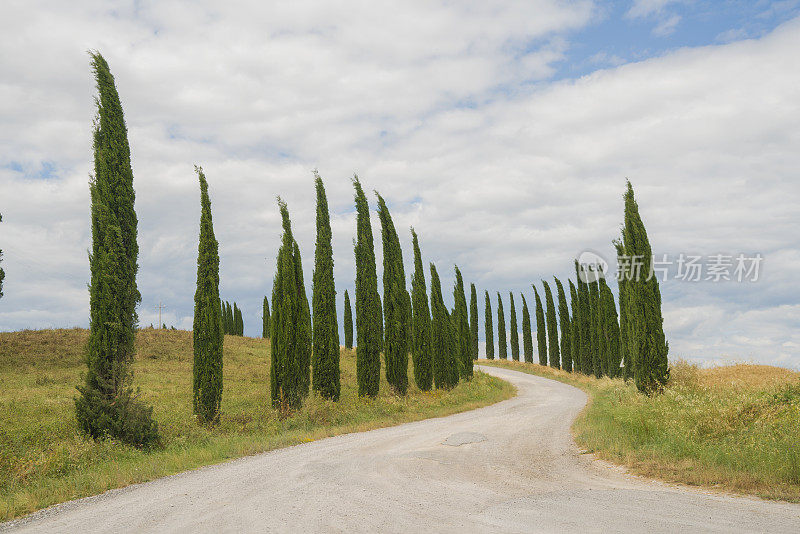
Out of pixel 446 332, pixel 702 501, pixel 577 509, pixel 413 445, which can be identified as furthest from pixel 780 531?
pixel 446 332

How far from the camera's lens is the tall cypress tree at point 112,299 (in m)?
13.5

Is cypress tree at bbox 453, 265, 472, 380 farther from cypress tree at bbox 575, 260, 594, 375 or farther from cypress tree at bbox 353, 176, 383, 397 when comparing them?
cypress tree at bbox 575, 260, 594, 375

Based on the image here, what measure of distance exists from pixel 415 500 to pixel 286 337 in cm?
1535

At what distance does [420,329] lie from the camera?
1204 inches

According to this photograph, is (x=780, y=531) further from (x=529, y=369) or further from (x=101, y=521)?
(x=529, y=369)

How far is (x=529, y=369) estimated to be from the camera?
53.5m

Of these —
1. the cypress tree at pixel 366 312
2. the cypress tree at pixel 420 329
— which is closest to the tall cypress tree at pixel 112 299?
the cypress tree at pixel 366 312

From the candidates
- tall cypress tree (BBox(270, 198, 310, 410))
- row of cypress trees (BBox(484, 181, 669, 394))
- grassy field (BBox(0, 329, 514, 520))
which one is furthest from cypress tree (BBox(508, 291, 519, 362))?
tall cypress tree (BBox(270, 198, 310, 410))

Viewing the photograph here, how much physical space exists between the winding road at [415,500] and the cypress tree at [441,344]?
1998 centimetres

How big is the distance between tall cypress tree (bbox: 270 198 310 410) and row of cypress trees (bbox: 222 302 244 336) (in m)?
41.6

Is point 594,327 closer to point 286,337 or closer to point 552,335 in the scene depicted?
point 552,335

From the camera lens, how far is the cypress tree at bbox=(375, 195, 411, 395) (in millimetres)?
27250

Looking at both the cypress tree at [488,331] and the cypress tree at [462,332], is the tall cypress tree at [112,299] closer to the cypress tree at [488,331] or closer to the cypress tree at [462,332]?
the cypress tree at [462,332]

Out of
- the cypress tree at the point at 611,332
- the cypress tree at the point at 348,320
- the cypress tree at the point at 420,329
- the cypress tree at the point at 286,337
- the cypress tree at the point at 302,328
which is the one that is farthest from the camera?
the cypress tree at the point at 348,320
